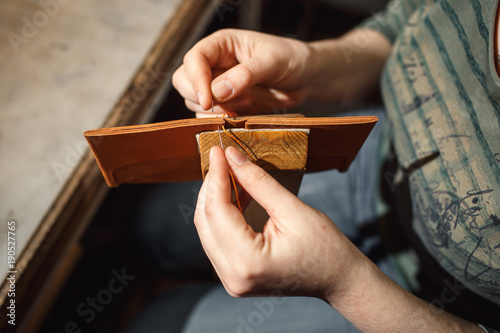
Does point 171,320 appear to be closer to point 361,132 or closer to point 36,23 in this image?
point 361,132

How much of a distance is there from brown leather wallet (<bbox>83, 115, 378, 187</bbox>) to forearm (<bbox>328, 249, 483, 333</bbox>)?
241 millimetres

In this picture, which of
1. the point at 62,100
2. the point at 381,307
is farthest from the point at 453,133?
the point at 62,100

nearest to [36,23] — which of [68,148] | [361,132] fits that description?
[68,148]

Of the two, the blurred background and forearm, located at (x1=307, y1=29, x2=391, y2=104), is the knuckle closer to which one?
forearm, located at (x1=307, y1=29, x2=391, y2=104)

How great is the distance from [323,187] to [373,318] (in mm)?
422

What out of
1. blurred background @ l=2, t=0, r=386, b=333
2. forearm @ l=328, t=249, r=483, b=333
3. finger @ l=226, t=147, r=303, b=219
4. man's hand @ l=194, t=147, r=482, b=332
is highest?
finger @ l=226, t=147, r=303, b=219

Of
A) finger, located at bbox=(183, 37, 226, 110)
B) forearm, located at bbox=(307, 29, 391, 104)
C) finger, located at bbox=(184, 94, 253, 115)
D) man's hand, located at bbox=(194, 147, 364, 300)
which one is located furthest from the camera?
forearm, located at bbox=(307, 29, 391, 104)

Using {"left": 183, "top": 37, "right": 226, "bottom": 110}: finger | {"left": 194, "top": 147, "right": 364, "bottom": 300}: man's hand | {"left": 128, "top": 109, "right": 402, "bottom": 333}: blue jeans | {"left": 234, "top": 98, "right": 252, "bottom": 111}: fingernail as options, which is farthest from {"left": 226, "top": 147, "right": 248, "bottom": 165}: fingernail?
{"left": 128, "top": 109, "right": 402, "bottom": 333}: blue jeans

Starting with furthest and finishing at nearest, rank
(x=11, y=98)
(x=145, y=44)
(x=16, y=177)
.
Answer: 1. (x=145, y=44)
2. (x=11, y=98)
3. (x=16, y=177)

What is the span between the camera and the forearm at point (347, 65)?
882mm

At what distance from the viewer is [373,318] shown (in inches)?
22.0

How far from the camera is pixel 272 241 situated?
495mm

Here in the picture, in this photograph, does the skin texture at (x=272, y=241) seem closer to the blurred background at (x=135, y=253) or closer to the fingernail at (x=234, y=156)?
the fingernail at (x=234, y=156)

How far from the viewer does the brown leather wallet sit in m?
0.51
